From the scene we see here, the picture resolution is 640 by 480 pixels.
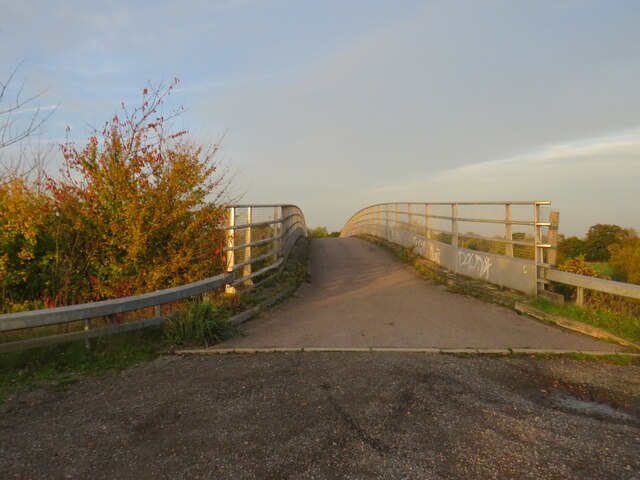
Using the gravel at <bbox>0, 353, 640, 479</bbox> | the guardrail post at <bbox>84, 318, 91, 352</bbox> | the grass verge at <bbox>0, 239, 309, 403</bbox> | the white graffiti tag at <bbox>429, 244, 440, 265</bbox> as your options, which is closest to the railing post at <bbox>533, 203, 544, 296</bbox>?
the gravel at <bbox>0, 353, 640, 479</bbox>

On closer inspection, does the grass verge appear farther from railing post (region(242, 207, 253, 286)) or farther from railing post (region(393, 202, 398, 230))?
railing post (region(393, 202, 398, 230))

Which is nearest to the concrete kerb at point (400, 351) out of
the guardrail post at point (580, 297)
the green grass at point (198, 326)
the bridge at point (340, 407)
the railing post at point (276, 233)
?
the bridge at point (340, 407)

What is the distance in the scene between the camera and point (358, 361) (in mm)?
5316

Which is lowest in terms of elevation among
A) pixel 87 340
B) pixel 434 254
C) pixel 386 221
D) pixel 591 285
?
pixel 87 340

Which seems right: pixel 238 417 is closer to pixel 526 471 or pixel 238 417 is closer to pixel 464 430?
pixel 464 430

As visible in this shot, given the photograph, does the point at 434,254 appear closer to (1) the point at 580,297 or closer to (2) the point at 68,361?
(1) the point at 580,297

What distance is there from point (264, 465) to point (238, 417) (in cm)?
80

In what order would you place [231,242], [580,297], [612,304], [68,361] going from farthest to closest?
[231,242], [580,297], [612,304], [68,361]

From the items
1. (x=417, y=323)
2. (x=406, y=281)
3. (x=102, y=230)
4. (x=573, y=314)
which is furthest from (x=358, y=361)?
(x=406, y=281)

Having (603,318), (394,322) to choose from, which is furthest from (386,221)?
(603,318)

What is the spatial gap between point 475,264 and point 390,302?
2818 millimetres

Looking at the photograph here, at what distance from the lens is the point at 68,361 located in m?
5.32

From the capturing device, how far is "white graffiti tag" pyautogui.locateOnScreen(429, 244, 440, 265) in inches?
515

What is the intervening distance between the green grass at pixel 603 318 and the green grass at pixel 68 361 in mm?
5812
